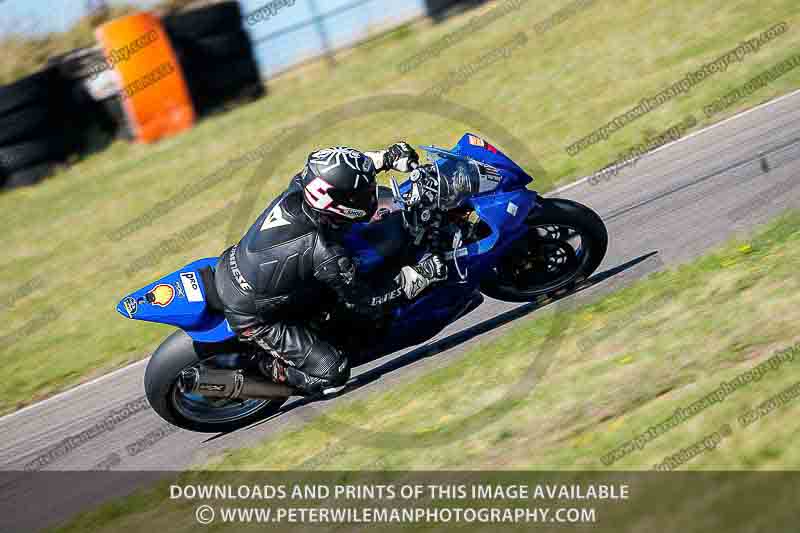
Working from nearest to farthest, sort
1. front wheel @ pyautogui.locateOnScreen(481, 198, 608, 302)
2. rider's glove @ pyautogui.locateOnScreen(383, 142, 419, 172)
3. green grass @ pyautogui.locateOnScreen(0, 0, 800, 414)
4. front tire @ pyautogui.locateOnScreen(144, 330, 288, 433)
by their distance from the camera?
rider's glove @ pyautogui.locateOnScreen(383, 142, 419, 172) < front tire @ pyautogui.locateOnScreen(144, 330, 288, 433) < front wheel @ pyautogui.locateOnScreen(481, 198, 608, 302) < green grass @ pyautogui.locateOnScreen(0, 0, 800, 414)

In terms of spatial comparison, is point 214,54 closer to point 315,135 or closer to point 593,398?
point 315,135

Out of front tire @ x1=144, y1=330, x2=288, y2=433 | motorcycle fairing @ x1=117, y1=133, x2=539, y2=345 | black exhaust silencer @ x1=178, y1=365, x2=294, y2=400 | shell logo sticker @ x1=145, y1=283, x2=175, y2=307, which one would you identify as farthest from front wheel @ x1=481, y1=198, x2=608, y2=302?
shell logo sticker @ x1=145, y1=283, x2=175, y2=307

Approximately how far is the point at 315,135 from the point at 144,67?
3.67 metres

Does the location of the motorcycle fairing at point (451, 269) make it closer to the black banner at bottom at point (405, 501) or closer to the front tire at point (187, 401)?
the front tire at point (187, 401)

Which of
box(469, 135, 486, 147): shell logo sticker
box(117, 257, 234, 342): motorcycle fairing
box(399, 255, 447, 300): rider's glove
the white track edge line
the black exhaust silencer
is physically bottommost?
the white track edge line

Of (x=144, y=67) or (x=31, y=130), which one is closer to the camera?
(x=31, y=130)

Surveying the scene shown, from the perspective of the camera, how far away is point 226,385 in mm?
6199

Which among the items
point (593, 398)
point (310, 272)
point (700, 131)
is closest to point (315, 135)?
point (700, 131)

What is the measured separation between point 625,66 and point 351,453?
29.9 ft

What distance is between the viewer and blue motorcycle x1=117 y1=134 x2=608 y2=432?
605 centimetres

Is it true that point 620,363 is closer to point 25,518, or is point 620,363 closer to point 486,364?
point 486,364

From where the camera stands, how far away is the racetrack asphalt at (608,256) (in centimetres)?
656

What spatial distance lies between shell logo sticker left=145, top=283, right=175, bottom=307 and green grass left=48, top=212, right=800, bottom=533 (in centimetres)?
119

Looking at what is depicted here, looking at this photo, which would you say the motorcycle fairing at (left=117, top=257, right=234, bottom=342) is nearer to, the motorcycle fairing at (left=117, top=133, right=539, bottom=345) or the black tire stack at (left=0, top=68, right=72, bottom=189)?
the motorcycle fairing at (left=117, top=133, right=539, bottom=345)
